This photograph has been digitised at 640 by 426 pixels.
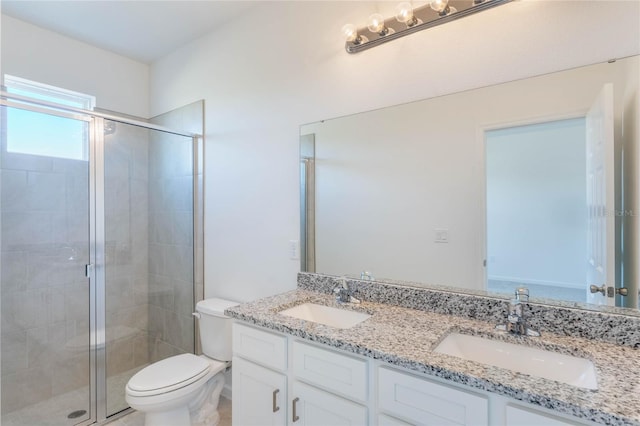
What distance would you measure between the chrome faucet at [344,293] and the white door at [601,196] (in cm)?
95

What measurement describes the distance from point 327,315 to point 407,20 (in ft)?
4.65

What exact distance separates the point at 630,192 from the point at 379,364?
1.04m

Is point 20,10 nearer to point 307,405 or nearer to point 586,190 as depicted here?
point 307,405

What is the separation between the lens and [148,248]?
2635mm

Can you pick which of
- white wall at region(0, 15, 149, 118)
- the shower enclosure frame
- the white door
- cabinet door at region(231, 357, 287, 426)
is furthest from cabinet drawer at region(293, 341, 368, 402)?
white wall at region(0, 15, 149, 118)

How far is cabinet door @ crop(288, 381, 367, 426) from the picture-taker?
1.10 meters

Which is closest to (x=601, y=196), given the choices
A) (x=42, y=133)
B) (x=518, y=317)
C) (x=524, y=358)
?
(x=518, y=317)

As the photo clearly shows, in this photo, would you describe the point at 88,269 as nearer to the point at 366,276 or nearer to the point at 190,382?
the point at 190,382

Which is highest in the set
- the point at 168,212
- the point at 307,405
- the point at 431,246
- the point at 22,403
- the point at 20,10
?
the point at 20,10

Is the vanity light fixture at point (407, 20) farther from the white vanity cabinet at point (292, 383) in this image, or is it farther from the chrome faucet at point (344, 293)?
the white vanity cabinet at point (292, 383)

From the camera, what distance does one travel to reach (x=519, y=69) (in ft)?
4.24

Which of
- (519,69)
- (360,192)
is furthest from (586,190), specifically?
(360,192)

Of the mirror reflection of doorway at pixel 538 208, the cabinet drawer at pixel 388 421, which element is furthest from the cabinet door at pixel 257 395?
the mirror reflection of doorway at pixel 538 208

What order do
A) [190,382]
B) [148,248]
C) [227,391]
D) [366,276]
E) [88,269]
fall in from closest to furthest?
1. [366,276]
2. [190,382]
3. [88,269]
4. [227,391]
5. [148,248]
